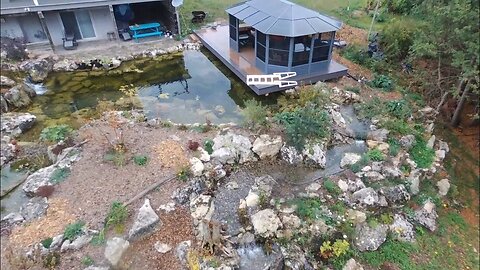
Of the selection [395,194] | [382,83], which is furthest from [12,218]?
[382,83]

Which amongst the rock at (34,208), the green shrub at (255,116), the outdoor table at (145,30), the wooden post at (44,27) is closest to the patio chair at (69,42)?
the wooden post at (44,27)

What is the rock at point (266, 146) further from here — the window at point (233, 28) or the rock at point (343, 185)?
the window at point (233, 28)

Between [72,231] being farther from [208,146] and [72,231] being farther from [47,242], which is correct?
[208,146]

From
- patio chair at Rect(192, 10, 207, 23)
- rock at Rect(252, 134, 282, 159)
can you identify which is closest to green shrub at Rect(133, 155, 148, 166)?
rock at Rect(252, 134, 282, 159)

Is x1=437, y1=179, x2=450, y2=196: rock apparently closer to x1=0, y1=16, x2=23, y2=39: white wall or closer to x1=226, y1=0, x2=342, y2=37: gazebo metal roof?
x1=226, y1=0, x2=342, y2=37: gazebo metal roof

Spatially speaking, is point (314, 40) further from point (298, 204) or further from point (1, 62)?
point (1, 62)

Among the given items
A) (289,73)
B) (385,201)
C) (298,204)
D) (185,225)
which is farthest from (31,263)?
(289,73)
